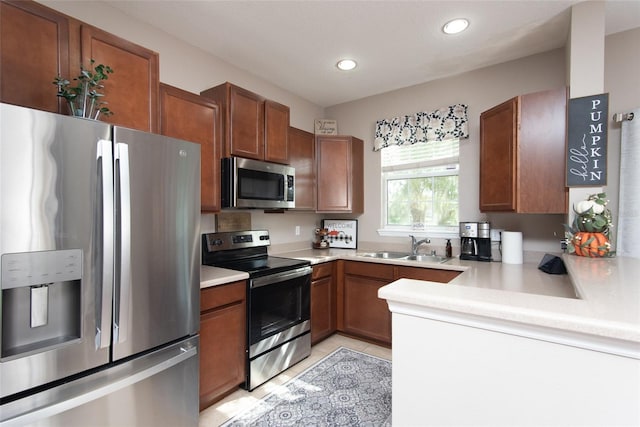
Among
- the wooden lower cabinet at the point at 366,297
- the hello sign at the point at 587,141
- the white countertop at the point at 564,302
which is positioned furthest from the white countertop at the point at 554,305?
the wooden lower cabinet at the point at 366,297

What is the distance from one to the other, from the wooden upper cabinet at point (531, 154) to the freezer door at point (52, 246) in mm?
2562

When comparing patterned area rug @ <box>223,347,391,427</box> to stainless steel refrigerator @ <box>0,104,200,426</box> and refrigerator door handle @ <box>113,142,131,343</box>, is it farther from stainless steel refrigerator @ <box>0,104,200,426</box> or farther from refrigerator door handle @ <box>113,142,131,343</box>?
refrigerator door handle @ <box>113,142,131,343</box>

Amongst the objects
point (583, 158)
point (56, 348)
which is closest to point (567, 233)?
point (583, 158)

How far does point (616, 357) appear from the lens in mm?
679

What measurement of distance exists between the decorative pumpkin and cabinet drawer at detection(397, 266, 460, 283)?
2.64 ft

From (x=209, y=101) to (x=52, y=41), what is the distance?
0.94 meters

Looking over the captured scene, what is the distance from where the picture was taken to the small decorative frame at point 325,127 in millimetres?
3697

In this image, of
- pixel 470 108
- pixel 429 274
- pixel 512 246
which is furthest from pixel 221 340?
pixel 470 108

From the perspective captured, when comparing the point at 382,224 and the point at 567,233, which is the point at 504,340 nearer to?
the point at 567,233

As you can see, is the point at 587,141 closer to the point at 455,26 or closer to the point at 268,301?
the point at 455,26

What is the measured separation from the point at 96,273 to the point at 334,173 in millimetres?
2512

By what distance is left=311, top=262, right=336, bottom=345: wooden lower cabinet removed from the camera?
2.87 meters

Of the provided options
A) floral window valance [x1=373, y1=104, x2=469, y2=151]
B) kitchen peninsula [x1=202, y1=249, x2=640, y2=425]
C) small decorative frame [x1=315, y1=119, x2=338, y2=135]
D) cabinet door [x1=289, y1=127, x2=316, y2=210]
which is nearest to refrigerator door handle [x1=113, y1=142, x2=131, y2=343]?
kitchen peninsula [x1=202, y1=249, x2=640, y2=425]

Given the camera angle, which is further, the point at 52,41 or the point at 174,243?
the point at 174,243
